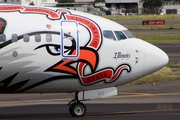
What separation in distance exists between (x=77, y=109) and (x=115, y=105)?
12.2ft

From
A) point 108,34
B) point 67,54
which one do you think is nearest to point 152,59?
point 108,34

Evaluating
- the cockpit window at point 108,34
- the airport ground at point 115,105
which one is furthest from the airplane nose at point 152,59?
the airport ground at point 115,105

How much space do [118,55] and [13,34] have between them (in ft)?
12.2

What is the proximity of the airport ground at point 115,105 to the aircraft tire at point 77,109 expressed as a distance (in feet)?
0.63

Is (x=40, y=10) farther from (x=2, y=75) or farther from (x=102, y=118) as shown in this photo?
(x=102, y=118)

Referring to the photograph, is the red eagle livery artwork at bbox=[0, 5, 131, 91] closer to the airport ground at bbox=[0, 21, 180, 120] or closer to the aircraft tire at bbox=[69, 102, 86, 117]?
the aircraft tire at bbox=[69, 102, 86, 117]

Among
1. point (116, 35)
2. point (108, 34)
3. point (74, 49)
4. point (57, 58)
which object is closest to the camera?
point (57, 58)

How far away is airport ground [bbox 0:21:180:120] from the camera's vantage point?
20250mm

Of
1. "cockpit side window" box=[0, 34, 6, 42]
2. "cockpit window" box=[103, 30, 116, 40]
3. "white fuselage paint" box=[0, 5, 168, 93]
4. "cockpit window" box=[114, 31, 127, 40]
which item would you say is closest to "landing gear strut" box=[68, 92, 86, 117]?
"white fuselage paint" box=[0, 5, 168, 93]

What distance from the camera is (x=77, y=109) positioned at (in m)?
19.8

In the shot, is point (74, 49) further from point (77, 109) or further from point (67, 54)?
point (77, 109)

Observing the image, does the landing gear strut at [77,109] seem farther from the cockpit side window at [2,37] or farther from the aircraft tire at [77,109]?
the cockpit side window at [2,37]

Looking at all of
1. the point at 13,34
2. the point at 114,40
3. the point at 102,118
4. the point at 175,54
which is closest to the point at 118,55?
the point at 114,40

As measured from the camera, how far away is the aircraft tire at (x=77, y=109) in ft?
64.7
